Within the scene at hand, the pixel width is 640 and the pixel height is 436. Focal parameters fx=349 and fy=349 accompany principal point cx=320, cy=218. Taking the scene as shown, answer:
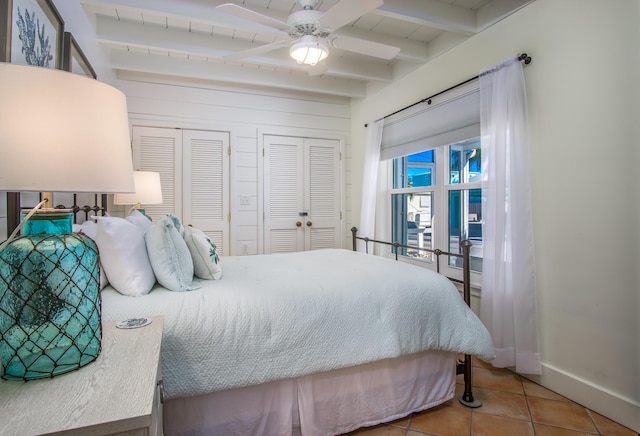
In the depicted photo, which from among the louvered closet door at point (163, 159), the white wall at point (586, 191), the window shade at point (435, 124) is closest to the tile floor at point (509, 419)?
the white wall at point (586, 191)

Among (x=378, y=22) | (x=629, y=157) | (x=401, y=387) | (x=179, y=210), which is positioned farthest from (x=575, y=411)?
(x=179, y=210)

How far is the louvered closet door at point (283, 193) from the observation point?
13.4 ft

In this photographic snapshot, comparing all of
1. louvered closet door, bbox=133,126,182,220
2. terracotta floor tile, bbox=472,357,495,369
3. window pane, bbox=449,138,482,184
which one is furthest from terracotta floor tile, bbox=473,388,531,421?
louvered closet door, bbox=133,126,182,220

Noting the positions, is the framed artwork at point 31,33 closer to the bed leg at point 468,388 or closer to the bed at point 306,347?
the bed at point 306,347

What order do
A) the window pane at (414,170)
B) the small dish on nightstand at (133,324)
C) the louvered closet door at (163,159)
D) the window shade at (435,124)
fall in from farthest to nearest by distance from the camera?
the louvered closet door at (163,159), the window pane at (414,170), the window shade at (435,124), the small dish on nightstand at (133,324)

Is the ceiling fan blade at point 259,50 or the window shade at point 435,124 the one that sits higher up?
the ceiling fan blade at point 259,50

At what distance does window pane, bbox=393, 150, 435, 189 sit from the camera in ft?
10.7

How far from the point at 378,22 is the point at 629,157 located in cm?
200

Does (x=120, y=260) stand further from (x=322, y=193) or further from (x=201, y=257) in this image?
(x=322, y=193)

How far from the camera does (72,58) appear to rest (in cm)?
197

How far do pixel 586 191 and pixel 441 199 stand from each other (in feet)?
3.91

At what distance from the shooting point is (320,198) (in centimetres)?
434

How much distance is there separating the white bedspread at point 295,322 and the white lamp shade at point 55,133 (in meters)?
0.76

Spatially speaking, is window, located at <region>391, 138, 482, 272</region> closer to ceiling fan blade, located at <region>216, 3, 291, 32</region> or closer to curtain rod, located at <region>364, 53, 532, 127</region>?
curtain rod, located at <region>364, 53, 532, 127</region>
